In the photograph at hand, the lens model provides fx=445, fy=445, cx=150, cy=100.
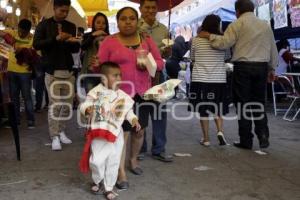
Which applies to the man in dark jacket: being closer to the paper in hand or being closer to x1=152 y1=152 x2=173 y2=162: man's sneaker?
x1=152 y1=152 x2=173 y2=162: man's sneaker

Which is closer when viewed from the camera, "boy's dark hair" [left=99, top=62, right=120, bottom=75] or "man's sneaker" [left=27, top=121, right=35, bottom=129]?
"boy's dark hair" [left=99, top=62, right=120, bottom=75]

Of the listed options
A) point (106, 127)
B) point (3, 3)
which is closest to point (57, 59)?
point (106, 127)

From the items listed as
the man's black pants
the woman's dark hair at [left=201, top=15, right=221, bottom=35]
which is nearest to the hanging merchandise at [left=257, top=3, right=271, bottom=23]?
the woman's dark hair at [left=201, top=15, right=221, bottom=35]

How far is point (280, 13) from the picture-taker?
34.2ft

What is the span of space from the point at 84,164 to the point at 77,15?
35.1ft

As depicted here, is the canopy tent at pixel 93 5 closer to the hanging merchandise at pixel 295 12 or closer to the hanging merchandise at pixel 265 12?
the hanging merchandise at pixel 265 12

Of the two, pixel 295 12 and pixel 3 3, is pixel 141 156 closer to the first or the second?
pixel 3 3

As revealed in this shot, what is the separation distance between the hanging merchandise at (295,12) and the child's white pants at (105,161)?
266 inches

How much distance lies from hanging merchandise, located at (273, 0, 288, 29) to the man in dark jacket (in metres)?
5.79

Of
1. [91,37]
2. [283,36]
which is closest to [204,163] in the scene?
[91,37]

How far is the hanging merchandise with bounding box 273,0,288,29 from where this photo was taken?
10188 millimetres

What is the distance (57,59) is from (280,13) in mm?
6265

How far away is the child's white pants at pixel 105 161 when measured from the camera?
407 centimetres

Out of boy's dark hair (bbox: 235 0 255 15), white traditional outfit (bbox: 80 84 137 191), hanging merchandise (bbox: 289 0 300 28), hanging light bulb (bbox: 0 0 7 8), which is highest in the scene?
hanging light bulb (bbox: 0 0 7 8)
